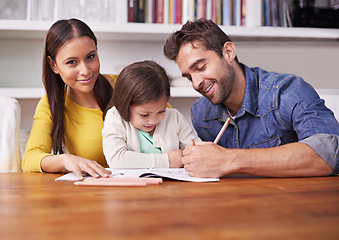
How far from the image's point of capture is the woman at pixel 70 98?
1.57 meters

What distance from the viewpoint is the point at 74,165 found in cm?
114

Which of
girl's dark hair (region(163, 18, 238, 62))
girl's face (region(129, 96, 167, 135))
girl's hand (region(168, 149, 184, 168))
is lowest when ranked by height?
girl's hand (region(168, 149, 184, 168))

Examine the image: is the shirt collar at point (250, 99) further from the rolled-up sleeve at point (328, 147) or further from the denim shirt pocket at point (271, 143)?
the rolled-up sleeve at point (328, 147)

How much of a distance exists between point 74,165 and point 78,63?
23.7 inches

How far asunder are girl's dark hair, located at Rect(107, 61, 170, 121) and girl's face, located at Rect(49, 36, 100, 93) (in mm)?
210

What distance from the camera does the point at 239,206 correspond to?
0.71 m

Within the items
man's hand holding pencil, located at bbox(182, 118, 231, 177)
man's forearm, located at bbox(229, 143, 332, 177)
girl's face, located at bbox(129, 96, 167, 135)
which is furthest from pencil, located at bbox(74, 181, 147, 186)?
girl's face, located at bbox(129, 96, 167, 135)

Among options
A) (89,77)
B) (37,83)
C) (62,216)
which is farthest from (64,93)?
(62,216)

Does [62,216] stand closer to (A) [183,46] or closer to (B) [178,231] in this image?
(B) [178,231]

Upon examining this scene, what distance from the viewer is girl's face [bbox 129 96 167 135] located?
55.6 inches

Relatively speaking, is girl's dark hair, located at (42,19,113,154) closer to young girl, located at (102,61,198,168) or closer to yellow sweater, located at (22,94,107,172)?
yellow sweater, located at (22,94,107,172)

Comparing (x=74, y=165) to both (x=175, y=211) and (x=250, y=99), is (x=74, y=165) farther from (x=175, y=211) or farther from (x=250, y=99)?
(x=250, y=99)

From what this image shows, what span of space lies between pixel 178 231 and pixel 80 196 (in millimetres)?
339

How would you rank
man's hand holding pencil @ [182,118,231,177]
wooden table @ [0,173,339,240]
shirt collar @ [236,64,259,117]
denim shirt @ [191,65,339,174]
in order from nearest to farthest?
wooden table @ [0,173,339,240] → man's hand holding pencil @ [182,118,231,177] → denim shirt @ [191,65,339,174] → shirt collar @ [236,64,259,117]
